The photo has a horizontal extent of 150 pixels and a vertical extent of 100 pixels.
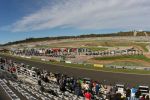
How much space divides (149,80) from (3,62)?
86.1ft

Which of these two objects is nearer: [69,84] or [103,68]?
[69,84]

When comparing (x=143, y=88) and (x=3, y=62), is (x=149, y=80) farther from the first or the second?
(x=3, y=62)

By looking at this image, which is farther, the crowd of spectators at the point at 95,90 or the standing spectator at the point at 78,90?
the standing spectator at the point at 78,90

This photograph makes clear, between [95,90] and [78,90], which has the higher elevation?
[78,90]

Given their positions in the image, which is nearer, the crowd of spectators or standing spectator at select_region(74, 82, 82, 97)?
the crowd of spectators

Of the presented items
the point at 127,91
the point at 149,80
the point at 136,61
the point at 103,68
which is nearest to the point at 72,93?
the point at 127,91

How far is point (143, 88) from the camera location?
31.8 meters

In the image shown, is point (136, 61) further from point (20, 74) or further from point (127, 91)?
point (127, 91)

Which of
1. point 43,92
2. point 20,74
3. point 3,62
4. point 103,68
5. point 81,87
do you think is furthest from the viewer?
point 103,68

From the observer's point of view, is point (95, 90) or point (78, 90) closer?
point (78, 90)

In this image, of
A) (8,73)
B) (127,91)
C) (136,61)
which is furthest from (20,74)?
(136,61)

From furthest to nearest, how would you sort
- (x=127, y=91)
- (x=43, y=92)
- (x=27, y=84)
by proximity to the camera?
(x=27, y=84) → (x=43, y=92) → (x=127, y=91)

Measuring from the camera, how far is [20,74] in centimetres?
5147

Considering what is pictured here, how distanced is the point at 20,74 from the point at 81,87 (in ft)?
62.0
